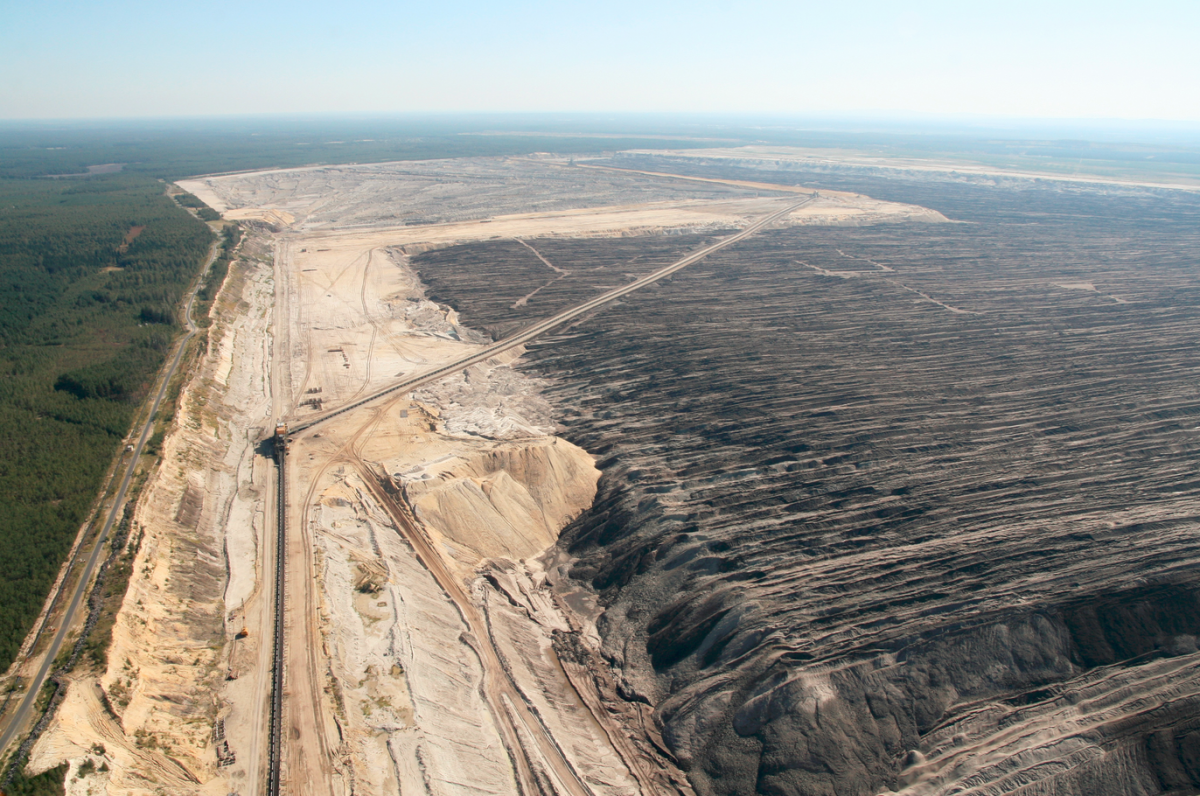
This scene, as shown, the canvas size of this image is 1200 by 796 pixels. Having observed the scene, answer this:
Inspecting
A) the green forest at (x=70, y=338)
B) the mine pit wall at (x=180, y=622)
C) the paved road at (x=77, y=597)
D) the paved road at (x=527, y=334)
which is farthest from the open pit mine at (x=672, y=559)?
the green forest at (x=70, y=338)

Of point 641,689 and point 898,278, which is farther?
point 898,278

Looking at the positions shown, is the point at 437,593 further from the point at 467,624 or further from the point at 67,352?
the point at 67,352

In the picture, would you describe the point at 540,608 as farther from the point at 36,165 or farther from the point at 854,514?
the point at 36,165

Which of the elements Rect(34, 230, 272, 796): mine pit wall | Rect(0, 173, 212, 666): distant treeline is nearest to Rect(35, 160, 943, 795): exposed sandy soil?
Rect(34, 230, 272, 796): mine pit wall

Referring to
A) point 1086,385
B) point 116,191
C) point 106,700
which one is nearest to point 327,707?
point 106,700

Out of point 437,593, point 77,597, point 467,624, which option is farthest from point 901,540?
point 77,597

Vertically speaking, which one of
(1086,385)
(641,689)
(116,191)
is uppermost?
(116,191)
